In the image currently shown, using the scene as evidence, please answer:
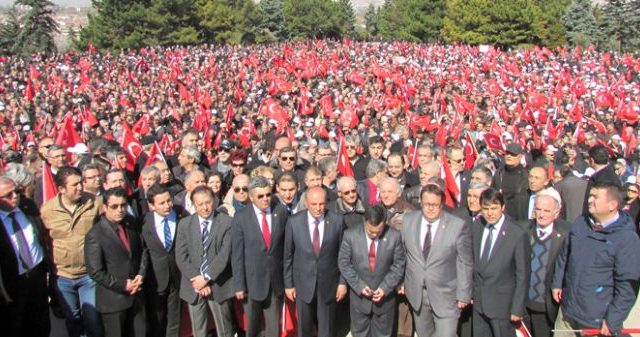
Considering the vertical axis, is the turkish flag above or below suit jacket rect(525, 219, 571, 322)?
above

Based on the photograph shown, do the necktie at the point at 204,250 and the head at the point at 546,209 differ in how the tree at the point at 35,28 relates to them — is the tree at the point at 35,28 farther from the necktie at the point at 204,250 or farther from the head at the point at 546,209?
the head at the point at 546,209

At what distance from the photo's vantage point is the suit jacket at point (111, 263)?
16.6 feet

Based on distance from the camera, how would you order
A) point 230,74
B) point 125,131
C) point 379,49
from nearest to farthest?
1. point 125,131
2. point 230,74
3. point 379,49

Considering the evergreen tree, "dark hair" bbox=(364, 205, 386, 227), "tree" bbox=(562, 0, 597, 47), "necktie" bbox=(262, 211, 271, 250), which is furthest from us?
the evergreen tree

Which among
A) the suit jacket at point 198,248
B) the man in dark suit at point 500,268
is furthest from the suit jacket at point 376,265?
the suit jacket at point 198,248

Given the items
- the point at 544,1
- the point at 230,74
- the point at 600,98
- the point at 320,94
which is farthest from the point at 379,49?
the point at 544,1

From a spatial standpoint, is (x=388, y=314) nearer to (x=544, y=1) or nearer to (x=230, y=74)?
(x=230, y=74)

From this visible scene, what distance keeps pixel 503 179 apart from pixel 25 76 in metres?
19.8

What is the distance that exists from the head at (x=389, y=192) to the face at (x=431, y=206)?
1.73ft

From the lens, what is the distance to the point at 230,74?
2450cm

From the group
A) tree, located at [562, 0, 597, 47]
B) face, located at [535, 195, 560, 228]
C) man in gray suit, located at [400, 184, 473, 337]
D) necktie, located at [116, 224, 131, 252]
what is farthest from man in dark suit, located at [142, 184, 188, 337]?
Result: tree, located at [562, 0, 597, 47]

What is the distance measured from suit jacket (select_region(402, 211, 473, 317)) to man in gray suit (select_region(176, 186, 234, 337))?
1577 mm

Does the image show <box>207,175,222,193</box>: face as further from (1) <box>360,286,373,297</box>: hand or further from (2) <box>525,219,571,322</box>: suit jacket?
(2) <box>525,219,571,322</box>: suit jacket

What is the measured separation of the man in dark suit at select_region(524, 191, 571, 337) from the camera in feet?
16.7
